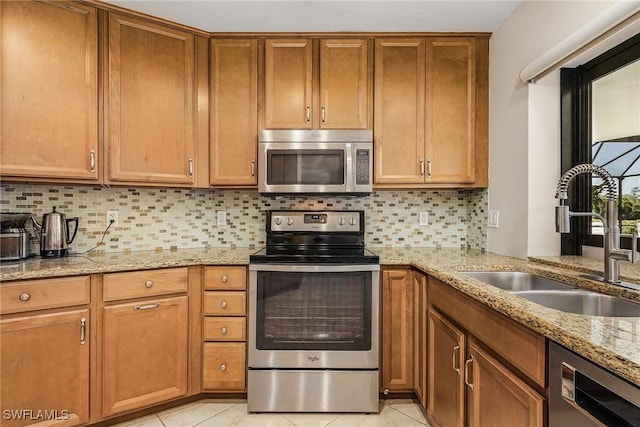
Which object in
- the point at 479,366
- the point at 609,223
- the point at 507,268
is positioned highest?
the point at 609,223

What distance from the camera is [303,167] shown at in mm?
2227

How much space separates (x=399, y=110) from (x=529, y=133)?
0.80m

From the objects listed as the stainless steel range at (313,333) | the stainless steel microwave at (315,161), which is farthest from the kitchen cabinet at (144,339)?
the stainless steel microwave at (315,161)

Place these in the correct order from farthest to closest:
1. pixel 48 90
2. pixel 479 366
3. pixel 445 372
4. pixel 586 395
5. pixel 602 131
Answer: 1. pixel 48 90
2. pixel 602 131
3. pixel 445 372
4. pixel 479 366
5. pixel 586 395

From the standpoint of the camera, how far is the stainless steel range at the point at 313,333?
195cm

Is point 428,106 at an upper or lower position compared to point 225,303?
upper

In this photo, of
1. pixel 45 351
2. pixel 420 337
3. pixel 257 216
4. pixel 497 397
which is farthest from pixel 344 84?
pixel 45 351

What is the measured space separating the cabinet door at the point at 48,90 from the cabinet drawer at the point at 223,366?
1.26m

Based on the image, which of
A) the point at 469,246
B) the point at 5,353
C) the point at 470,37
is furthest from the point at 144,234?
the point at 470,37

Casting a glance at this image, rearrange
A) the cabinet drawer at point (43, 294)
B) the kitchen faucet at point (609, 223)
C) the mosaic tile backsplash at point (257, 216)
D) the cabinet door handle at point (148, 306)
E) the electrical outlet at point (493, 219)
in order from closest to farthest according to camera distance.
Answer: the kitchen faucet at point (609, 223) < the cabinet drawer at point (43, 294) < the cabinet door handle at point (148, 306) < the electrical outlet at point (493, 219) < the mosaic tile backsplash at point (257, 216)

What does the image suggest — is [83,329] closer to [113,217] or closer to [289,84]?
[113,217]

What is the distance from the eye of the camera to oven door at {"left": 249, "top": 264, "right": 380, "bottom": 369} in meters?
1.95

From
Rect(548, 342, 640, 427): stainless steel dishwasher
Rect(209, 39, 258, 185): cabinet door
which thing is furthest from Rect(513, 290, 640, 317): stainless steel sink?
Rect(209, 39, 258, 185): cabinet door

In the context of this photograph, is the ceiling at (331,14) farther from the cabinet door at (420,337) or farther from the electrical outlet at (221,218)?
the cabinet door at (420,337)
